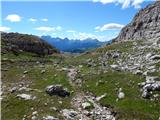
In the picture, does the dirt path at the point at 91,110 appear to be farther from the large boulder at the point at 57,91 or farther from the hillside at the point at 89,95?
the large boulder at the point at 57,91

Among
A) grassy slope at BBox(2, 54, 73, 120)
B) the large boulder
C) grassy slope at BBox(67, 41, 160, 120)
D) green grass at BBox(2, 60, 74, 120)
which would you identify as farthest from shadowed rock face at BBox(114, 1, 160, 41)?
the large boulder

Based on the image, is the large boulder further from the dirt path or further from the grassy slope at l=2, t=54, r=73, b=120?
the dirt path

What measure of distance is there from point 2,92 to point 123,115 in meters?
17.8

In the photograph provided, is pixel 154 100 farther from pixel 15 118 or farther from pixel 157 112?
pixel 15 118

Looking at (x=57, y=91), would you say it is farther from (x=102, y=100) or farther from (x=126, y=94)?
(x=126, y=94)

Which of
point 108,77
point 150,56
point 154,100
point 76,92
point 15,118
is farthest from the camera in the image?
point 150,56

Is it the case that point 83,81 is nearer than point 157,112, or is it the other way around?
point 157,112

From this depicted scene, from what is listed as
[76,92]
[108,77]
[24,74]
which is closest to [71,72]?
[24,74]

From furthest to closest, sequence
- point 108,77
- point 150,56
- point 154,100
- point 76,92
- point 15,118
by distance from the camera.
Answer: point 150,56
point 108,77
point 76,92
point 154,100
point 15,118

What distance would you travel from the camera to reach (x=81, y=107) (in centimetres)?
3766

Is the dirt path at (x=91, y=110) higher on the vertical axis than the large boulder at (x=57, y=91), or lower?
lower

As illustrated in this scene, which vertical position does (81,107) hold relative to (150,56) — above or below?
below

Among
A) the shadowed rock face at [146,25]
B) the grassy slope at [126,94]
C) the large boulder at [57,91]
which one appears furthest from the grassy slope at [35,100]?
the shadowed rock face at [146,25]

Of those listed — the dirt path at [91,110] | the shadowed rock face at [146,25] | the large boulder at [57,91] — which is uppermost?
the shadowed rock face at [146,25]
